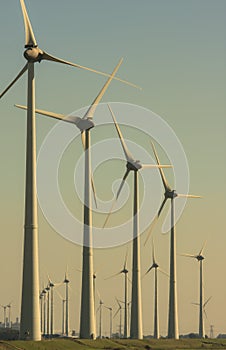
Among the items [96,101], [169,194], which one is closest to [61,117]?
[96,101]

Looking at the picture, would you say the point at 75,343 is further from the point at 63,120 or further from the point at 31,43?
the point at 31,43

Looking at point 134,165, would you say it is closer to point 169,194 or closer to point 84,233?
point 169,194

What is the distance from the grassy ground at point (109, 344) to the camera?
4203 inches

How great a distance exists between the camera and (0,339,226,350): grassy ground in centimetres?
10676

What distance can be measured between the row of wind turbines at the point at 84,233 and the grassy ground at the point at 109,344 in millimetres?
1893

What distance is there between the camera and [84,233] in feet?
420

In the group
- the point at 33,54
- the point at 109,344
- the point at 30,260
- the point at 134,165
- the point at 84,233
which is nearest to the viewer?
the point at 30,260

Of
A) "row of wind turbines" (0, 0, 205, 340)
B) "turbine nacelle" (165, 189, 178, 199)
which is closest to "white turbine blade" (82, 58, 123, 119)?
"row of wind turbines" (0, 0, 205, 340)

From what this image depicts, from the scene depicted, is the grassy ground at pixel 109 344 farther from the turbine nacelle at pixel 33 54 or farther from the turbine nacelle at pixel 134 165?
the turbine nacelle at pixel 33 54

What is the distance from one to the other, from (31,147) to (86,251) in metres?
27.4

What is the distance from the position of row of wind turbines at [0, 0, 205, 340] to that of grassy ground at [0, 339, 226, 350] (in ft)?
6.21

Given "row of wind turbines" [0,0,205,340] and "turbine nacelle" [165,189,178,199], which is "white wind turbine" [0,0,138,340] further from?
"turbine nacelle" [165,189,178,199]

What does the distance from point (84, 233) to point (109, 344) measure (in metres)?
20.5

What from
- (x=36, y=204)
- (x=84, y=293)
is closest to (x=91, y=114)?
(x=84, y=293)
